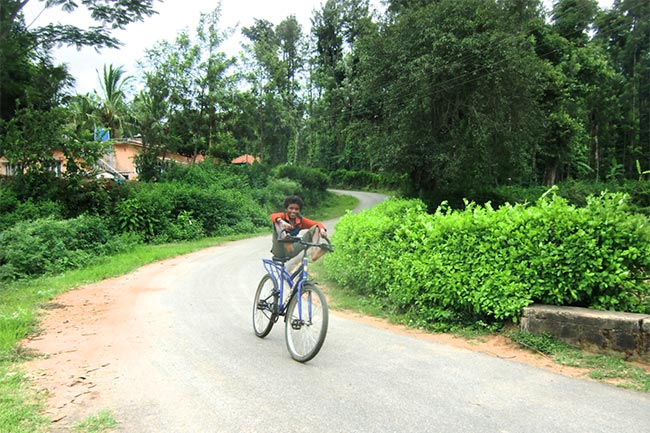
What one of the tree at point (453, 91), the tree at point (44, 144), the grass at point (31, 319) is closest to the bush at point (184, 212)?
the grass at point (31, 319)

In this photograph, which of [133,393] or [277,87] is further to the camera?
[277,87]

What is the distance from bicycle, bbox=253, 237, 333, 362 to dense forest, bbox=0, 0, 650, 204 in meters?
12.6

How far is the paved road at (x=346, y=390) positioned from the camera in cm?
348

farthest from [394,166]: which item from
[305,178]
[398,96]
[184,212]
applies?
[305,178]

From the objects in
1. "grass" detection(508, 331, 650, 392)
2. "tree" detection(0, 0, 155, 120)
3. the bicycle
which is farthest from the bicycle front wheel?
"tree" detection(0, 0, 155, 120)

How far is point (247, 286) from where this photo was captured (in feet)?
31.7

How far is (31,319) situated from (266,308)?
3708 mm

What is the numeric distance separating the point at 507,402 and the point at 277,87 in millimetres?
33536

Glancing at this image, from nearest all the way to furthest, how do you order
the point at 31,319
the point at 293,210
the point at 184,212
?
the point at 293,210 → the point at 31,319 → the point at 184,212

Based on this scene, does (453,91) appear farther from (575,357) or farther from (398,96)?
(575,357)

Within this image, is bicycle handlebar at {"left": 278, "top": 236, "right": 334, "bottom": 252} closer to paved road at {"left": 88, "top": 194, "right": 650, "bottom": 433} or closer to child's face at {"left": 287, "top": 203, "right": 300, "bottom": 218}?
child's face at {"left": 287, "top": 203, "right": 300, "bottom": 218}

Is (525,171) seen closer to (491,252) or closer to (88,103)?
(491,252)

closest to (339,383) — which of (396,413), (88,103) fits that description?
(396,413)

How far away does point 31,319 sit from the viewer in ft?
22.2
